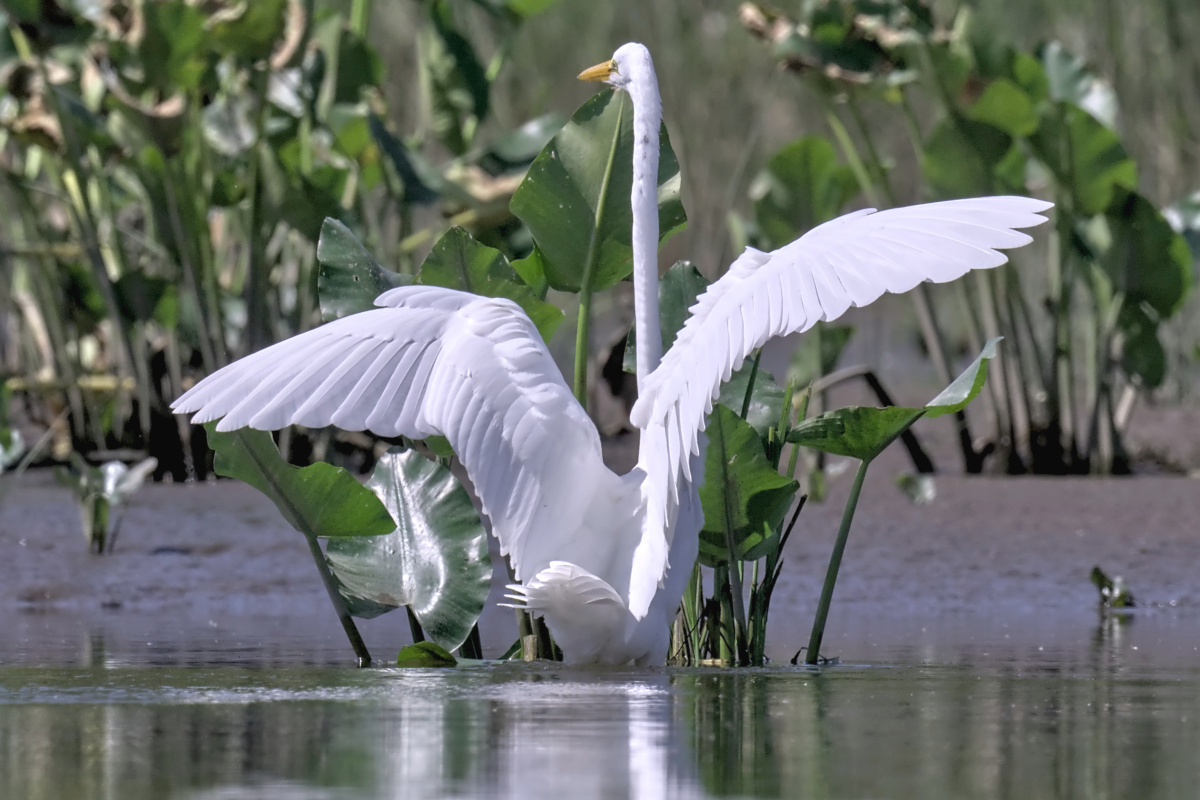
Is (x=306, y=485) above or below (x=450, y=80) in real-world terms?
below

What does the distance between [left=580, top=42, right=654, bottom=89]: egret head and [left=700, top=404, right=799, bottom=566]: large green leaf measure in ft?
2.57

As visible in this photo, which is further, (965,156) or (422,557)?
(965,156)

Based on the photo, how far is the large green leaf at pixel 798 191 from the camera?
283 inches

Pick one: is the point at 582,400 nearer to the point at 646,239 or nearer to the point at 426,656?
the point at 646,239

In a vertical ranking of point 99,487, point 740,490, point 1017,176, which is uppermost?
point 1017,176

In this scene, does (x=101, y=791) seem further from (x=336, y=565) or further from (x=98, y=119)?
(x=98, y=119)

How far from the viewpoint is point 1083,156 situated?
21.3 feet

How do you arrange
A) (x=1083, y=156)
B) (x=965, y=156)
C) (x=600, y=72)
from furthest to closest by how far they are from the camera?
(x=965, y=156), (x=1083, y=156), (x=600, y=72)

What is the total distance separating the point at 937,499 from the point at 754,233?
1784 mm

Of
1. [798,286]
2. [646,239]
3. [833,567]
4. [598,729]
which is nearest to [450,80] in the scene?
[646,239]

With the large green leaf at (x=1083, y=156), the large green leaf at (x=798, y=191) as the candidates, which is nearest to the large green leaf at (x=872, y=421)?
the large green leaf at (x=1083, y=156)

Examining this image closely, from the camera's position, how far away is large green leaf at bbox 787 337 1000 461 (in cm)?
347

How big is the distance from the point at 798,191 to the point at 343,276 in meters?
3.66

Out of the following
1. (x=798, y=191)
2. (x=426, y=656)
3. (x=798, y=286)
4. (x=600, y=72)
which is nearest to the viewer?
(x=798, y=286)
